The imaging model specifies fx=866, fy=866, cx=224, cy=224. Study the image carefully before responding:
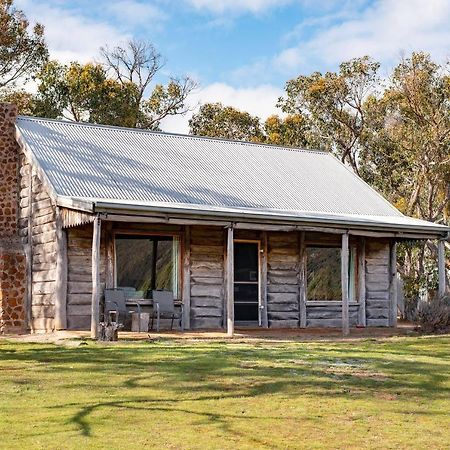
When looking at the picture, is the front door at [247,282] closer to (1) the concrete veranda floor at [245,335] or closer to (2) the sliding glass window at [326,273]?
(1) the concrete veranda floor at [245,335]

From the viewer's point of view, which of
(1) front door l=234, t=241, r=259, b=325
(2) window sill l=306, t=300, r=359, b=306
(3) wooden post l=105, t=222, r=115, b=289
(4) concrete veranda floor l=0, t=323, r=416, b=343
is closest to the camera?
(4) concrete veranda floor l=0, t=323, r=416, b=343

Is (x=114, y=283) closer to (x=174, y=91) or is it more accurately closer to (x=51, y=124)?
(x=51, y=124)

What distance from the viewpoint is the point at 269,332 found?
1875 cm

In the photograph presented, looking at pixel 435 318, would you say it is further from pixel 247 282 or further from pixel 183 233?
pixel 183 233

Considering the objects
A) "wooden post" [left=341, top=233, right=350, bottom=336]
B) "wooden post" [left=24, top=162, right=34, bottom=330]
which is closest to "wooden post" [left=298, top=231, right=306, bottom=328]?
"wooden post" [left=341, top=233, right=350, bottom=336]

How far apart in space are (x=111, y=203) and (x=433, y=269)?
18697 millimetres

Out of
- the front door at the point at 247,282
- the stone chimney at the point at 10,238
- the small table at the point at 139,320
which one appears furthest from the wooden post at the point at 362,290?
the stone chimney at the point at 10,238

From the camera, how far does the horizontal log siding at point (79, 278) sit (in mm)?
18031

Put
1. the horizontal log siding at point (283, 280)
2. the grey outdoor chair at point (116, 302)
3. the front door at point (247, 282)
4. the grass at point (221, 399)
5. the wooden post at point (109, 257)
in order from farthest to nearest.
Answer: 1. the horizontal log siding at point (283, 280)
2. the front door at point (247, 282)
3. the wooden post at point (109, 257)
4. the grey outdoor chair at point (116, 302)
5. the grass at point (221, 399)

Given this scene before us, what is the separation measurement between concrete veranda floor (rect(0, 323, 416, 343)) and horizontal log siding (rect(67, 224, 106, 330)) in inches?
29.2

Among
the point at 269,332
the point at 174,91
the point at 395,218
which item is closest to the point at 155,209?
the point at 269,332

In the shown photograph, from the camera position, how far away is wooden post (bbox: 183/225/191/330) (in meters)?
19.2

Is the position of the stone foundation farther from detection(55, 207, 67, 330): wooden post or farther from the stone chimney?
detection(55, 207, 67, 330): wooden post

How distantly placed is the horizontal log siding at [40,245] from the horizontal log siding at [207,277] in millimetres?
3117
